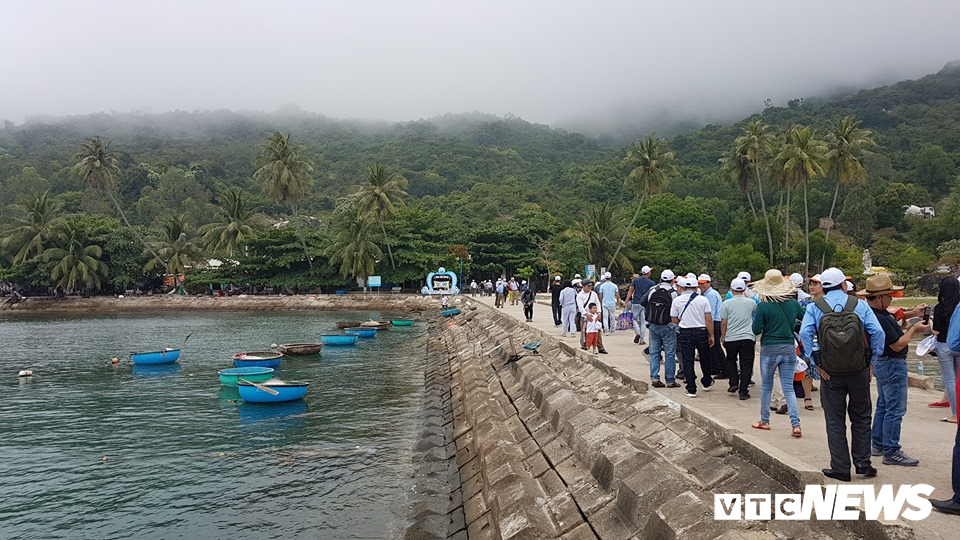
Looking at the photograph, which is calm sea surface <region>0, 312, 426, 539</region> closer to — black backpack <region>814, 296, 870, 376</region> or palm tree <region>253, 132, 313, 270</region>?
black backpack <region>814, 296, 870, 376</region>

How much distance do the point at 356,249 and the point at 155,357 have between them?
38.3 m

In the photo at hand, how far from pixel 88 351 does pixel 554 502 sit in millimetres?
33030

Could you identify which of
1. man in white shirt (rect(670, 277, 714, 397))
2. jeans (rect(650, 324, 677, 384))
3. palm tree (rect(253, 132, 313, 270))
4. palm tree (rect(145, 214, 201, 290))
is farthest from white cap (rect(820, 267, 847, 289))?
palm tree (rect(145, 214, 201, 290))

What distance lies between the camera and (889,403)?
7.00m

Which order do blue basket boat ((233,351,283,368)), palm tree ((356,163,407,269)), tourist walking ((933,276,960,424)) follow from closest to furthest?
1. tourist walking ((933,276,960,424))
2. blue basket boat ((233,351,283,368))
3. palm tree ((356,163,407,269))

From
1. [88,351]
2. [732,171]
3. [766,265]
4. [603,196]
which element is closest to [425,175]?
[603,196]

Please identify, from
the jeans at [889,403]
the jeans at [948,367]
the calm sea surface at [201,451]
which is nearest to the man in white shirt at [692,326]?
the jeans at [948,367]

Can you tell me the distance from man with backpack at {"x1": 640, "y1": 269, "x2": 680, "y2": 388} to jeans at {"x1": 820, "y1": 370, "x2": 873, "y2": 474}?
16.3ft

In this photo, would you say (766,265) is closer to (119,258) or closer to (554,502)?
(554,502)

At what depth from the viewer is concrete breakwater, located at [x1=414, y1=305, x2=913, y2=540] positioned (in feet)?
20.7

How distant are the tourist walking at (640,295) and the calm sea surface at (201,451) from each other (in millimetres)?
6699

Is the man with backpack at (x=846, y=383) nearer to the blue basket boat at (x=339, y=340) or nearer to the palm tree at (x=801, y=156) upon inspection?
the blue basket boat at (x=339, y=340)

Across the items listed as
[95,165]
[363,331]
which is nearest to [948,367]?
[363,331]

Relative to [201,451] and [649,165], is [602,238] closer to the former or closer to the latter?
[649,165]
